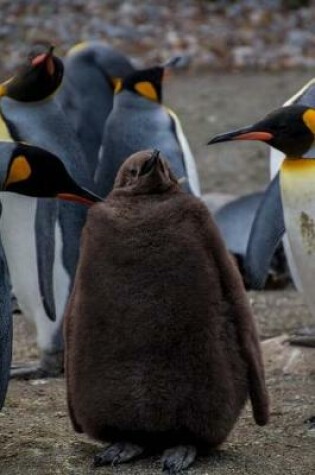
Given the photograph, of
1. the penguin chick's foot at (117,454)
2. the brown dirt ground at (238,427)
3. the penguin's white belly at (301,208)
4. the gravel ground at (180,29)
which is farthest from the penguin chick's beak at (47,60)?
the gravel ground at (180,29)

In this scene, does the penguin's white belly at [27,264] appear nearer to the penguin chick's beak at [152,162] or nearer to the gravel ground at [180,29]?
the penguin chick's beak at [152,162]

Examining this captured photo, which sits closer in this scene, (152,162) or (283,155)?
(152,162)

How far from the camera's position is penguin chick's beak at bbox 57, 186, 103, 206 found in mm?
3598

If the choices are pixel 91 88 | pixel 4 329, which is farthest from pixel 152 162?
pixel 91 88

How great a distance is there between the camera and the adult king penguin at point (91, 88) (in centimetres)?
708

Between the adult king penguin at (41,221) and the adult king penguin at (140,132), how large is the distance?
0.50 metres

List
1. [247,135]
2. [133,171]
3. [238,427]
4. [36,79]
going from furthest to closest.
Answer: [36,79]
[247,135]
[238,427]
[133,171]

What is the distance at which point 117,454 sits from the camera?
11.2 ft

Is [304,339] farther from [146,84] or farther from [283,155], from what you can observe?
[146,84]

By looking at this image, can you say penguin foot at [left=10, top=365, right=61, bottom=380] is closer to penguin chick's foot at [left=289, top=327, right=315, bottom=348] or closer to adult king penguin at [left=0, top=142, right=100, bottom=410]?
penguin chick's foot at [left=289, top=327, right=315, bottom=348]

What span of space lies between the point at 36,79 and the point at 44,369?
1137 mm

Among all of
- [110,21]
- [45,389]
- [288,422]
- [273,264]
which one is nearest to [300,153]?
[288,422]

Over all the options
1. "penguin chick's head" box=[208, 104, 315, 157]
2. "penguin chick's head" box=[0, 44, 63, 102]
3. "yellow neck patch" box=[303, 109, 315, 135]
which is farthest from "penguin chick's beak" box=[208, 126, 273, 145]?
"penguin chick's head" box=[0, 44, 63, 102]

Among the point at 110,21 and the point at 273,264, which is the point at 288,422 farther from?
the point at 110,21
